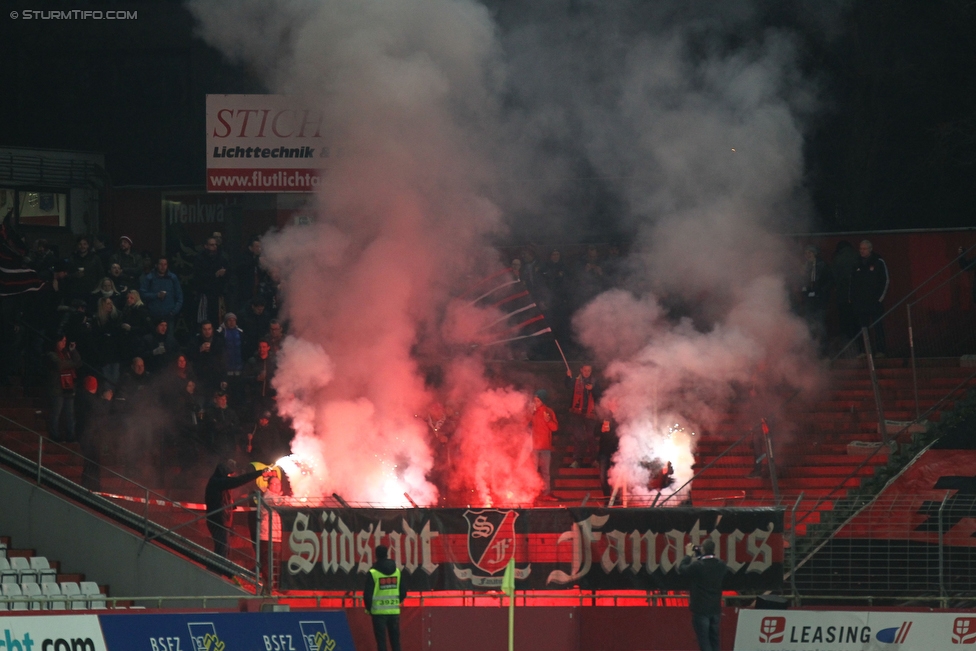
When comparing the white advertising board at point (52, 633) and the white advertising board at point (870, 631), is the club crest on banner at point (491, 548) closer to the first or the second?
the white advertising board at point (870, 631)

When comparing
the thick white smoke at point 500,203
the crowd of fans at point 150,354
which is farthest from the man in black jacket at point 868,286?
the crowd of fans at point 150,354

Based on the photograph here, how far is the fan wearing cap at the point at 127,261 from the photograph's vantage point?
20469 millimetres

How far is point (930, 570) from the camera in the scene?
14.2 meters

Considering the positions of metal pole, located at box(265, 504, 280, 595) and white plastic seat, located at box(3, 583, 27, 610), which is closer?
metal pole, located at box(265, 504, 280, 595)

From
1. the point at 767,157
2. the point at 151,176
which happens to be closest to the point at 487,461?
the point at 767,157

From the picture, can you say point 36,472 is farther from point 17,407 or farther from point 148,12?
point 148,12

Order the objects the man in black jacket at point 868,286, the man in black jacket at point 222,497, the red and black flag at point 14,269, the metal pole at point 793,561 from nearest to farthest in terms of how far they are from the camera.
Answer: the metal pole at point 793,561, the man in black jacket at point 222,497, the red and black flag at point 14,269, the man in black jacket at point 868,286

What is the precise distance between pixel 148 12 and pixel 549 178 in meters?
10.9

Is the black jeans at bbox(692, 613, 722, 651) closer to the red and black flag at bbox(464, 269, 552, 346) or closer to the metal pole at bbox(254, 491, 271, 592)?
the metal pole at bbox(254, 491, 271, 592)

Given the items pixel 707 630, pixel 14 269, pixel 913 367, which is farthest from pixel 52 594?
pixel 913 367

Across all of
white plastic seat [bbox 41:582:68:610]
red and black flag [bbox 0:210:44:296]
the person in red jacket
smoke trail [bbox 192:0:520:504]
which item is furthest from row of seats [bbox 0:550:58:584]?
the person in red jacket

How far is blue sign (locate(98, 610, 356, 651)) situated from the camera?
13.5m

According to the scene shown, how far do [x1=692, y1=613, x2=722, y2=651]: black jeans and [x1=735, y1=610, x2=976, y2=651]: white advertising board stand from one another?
886 mm

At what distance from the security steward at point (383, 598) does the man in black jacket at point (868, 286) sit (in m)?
9.56
